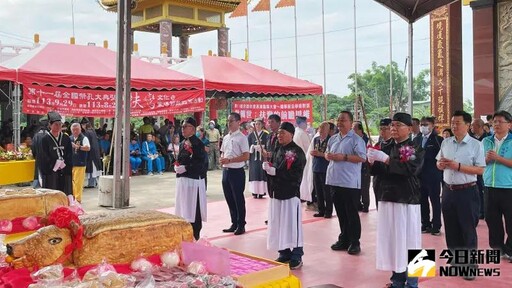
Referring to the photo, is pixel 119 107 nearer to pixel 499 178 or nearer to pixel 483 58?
pixel 499 178

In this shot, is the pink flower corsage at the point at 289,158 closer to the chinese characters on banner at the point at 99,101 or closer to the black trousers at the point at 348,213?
the black trousers at the point at 348,213

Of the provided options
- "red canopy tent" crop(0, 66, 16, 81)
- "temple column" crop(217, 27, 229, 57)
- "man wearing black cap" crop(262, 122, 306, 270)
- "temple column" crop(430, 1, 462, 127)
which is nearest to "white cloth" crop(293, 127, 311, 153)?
"man wearing black cap" crop(262, 122, 306, 270)

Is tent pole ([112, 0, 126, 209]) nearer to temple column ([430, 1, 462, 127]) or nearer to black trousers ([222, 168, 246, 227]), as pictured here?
black trousers ([222, 168, 246, 227])

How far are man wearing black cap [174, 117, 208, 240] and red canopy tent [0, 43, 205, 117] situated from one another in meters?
4.89

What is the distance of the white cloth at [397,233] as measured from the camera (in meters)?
3.99

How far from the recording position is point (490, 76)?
10312mm

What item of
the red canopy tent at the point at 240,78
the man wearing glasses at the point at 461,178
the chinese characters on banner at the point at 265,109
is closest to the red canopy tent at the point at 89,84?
the red canopy tent at the point at 240,78

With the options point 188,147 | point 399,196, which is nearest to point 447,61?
point 188,147

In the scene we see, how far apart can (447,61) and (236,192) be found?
7.02 m

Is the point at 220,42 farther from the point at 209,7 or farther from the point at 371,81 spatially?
the point at 371,81

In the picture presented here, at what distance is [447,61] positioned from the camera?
37.1 feet

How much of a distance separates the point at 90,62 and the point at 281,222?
7.29 metres

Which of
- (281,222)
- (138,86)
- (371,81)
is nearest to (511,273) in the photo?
(281,222)

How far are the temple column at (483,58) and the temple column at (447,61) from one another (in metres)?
0.73
